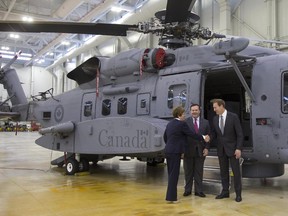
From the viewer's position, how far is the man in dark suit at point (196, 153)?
5578 millimetres

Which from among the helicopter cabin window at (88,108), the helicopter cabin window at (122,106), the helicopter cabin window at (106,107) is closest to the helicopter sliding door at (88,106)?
the helicopter cabin window at (88,108)

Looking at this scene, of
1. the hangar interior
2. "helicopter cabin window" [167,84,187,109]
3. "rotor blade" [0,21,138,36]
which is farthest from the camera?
"helicopter cabin window" [167,84,187,109]

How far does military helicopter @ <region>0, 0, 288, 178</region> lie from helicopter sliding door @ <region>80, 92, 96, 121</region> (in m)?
0.03

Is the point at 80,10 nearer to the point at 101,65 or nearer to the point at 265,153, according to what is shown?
the point at 101,65

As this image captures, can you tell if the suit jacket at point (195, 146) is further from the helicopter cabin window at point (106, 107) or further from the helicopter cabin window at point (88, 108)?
the helicopter cabin window at point (88, 108)

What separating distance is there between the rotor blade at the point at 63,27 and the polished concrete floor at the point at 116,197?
10.6ft

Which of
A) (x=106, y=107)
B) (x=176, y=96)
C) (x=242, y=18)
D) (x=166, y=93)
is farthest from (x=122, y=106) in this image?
(x=242, y=18)

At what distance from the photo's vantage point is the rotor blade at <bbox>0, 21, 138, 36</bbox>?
6605 millimetres

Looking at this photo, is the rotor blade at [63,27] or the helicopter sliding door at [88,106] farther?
the helicopter sliding door at [88,106]

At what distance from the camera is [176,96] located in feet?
22.5

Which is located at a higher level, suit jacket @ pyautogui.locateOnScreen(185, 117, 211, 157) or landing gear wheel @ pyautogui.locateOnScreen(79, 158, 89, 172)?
suit jacket @ pyautogui.locateOnScreen(185, 117, 211, 157)

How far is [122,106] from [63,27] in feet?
7.45

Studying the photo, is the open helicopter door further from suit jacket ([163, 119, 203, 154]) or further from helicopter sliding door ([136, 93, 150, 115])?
helicopter sliding door ([136, 93, 150, 115])

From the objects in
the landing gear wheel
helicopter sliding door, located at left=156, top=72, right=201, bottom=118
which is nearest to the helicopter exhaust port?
helicopter sliding door, located at left=156, top=72, right=201, bottom=118
